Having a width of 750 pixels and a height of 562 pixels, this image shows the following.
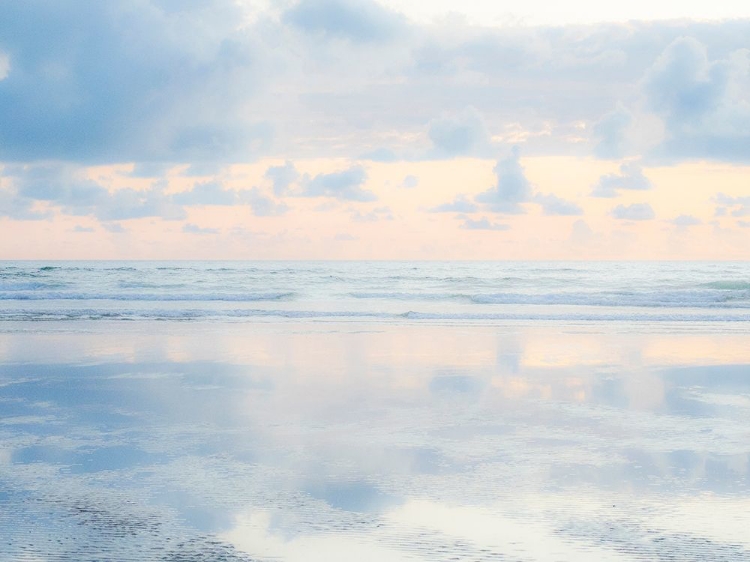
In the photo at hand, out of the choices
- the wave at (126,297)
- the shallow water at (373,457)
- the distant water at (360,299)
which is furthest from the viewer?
the wave at (126,297)

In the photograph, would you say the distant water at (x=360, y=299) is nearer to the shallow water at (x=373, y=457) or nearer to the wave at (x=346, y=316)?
the wave at (x=346, y=316)

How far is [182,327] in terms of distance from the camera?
1803 cm

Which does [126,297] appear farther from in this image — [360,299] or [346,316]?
[346,316]

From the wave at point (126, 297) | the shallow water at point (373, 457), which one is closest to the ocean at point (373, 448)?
the shallow water at point (373, 457)

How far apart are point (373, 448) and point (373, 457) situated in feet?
0.99

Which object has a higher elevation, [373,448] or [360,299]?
[360,299]

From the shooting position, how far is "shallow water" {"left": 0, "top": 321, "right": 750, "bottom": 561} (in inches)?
178

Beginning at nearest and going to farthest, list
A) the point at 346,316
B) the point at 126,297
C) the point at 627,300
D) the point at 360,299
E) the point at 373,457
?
the point at 373,457, the point at 346,316, the point at 627,300, the point at 126,297, the point at 360,299

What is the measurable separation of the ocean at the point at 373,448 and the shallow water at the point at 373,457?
0.02 metres

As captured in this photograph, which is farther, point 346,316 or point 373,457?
point 346,316

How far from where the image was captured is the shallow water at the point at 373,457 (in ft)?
14.8

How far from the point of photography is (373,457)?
6.30 meters

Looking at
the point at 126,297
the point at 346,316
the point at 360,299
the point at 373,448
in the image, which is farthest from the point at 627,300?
the point at 373,448

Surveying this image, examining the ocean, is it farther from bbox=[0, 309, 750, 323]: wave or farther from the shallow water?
bbox=[0, 309, 750, 323]: wave
